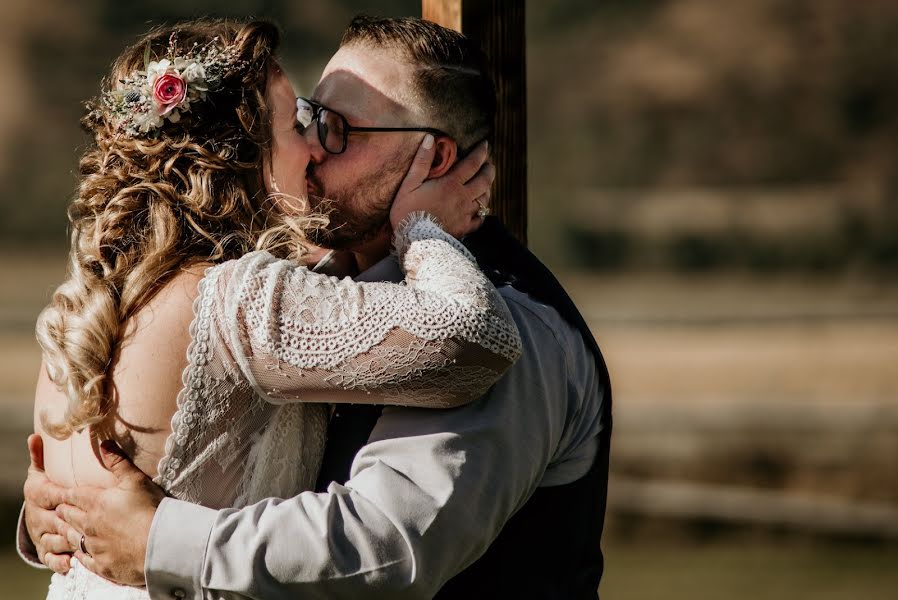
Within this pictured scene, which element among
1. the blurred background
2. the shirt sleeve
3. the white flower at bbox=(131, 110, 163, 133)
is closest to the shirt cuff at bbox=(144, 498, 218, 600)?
the shirt sleeve

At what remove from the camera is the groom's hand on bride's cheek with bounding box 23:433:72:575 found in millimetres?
1982

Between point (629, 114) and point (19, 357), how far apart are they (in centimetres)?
1262

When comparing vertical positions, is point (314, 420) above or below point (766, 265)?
above

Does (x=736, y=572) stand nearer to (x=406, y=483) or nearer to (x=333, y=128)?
(x=333, y=128)

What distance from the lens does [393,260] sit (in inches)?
80.5

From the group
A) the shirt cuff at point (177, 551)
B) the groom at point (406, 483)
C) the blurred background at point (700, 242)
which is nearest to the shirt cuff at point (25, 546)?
the groom at point (406, 483)

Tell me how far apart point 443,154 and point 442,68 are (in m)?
0.17

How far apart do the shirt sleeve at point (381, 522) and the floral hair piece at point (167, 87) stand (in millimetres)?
602

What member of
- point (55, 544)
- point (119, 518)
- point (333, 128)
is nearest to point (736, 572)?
point (333, 128)

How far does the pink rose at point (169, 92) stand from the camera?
6.09 ft

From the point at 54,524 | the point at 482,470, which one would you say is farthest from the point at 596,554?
the point at 54,524

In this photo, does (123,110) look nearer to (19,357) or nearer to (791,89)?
(19,357)

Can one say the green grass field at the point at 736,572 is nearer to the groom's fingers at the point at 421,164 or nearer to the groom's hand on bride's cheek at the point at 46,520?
the groom's fingers at the point at 421,164

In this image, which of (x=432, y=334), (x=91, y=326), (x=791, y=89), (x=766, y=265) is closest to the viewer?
(x=432, y=334)
